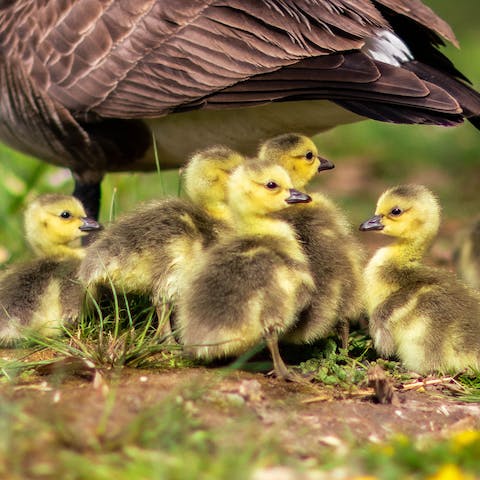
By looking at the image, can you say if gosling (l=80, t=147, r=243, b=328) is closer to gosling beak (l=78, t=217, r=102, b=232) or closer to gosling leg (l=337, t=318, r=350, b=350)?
gosling beak (l=78, t=217, r=102, b=232)

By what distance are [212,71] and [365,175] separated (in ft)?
16.9

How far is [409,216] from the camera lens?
4.24 metres

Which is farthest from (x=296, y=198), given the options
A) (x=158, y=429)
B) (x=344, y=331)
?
(x=158, y=429)

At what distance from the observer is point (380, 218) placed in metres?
4.29

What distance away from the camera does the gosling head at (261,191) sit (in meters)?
3.89

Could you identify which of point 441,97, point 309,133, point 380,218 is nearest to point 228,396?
point 380,218

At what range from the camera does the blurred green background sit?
689cm

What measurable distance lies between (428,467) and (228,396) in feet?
3.06

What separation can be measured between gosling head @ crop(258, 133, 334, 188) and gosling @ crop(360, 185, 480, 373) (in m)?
0.42

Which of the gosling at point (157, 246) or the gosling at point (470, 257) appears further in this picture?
the gosling at point (470, 257)

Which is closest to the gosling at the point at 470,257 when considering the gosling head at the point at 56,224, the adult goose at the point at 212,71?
the adult goose at the point at 212,71

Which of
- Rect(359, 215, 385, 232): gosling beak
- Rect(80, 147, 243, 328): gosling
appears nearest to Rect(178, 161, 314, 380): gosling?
Rect(80, 147, 243, 328): gosling

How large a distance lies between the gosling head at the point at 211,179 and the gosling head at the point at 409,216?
639mm

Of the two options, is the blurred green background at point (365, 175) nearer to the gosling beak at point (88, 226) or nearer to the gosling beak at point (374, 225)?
the gosling beak at point (88, 226)
